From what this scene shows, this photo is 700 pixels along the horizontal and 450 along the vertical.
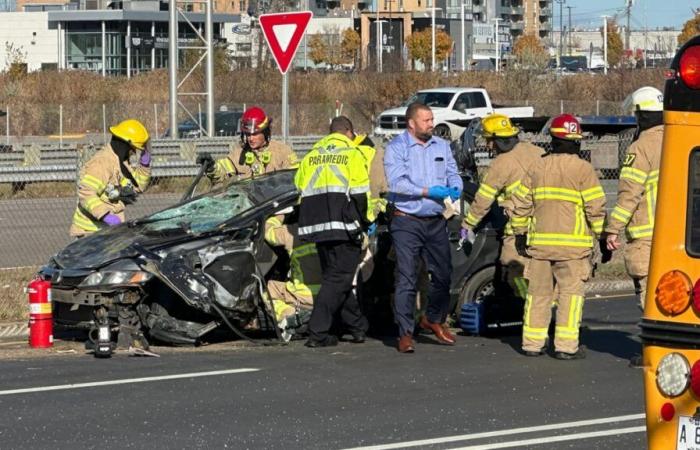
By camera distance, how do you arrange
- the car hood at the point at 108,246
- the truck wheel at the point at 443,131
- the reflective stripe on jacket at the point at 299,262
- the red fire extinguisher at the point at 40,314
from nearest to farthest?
the car hood at the point at 108,246 < the red fire extinguisher at the point at 40,314 < the reflective stripe on jacket at the point at 299,262 < the truck wheel at the point at 443,131

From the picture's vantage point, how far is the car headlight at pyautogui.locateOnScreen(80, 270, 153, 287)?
33.6ft

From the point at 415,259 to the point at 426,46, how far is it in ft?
280

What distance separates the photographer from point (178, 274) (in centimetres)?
1023

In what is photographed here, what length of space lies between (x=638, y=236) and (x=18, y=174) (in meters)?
14.2

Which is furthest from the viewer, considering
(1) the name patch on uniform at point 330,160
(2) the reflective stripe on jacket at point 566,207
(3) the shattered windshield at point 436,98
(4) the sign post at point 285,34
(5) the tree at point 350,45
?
(5) the tree at point 350,45

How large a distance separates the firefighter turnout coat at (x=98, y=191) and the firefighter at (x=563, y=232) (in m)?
3.73

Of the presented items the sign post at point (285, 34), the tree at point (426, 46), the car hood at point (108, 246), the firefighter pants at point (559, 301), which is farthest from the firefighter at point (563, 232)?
the tree at point (426, 46)

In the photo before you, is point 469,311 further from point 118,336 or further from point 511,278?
point 118,336

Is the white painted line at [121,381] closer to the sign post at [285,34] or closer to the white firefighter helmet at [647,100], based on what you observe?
the white firefighter helmet at [647,100]

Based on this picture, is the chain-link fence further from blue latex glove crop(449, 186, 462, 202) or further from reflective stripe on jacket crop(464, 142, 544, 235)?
blue latex glove crop(449, 186, 462, 202)

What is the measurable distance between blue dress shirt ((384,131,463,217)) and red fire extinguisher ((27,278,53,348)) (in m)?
2.77

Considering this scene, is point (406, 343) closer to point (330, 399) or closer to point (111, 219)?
point (330, 399)

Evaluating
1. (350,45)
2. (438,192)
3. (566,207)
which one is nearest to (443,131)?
(438,192)

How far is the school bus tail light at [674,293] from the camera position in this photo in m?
5.23
